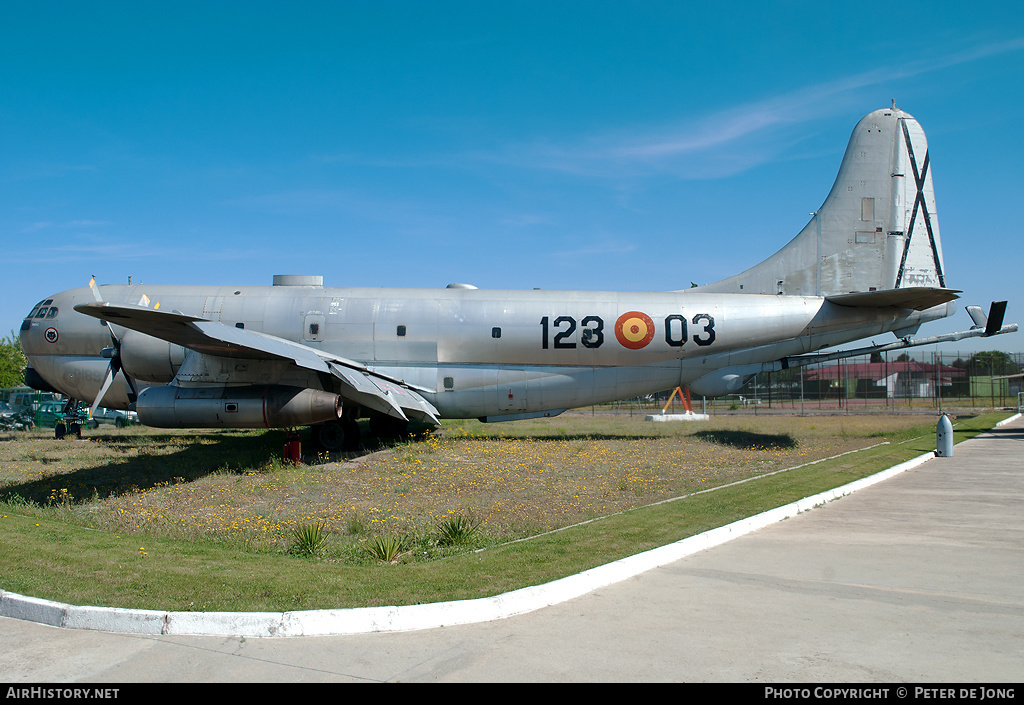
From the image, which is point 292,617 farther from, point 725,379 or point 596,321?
point 725,379

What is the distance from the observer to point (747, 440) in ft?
78.1

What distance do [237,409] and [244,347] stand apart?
192cm

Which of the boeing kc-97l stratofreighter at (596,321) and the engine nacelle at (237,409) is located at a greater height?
the boeing kc-97l stratofreighter at (596,321)

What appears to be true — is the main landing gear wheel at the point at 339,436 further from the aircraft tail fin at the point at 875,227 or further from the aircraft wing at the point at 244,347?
the aircraft tail fin at the point at 875,227

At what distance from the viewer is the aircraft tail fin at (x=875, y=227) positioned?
2298 centimetres

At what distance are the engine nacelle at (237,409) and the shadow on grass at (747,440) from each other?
12.7 meters

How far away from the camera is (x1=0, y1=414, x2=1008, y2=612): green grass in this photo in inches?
262

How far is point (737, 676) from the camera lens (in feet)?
16.1

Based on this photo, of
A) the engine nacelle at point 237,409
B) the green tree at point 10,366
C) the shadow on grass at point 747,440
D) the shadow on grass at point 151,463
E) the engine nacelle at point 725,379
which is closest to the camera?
the shadow on grass at point 151,463

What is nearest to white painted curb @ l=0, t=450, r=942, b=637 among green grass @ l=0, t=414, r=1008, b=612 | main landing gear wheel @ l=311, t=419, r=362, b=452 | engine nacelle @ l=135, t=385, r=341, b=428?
green grass @ l=0, t=414, r=1008, b=612

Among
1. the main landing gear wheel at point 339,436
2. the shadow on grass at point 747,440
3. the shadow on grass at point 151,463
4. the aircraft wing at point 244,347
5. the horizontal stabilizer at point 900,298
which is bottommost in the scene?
the shadow on grass at point 747,440

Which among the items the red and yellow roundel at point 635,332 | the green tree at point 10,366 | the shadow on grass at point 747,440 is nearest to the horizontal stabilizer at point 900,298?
the shadow on grass at point 747,440

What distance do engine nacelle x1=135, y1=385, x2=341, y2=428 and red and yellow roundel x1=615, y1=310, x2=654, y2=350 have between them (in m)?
9.33
